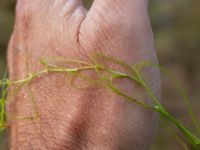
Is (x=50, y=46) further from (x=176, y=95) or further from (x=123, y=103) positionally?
(x=176, y=95)

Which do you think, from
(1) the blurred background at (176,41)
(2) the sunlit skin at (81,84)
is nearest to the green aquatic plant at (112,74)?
(2) the sunlit skin at (81,84)

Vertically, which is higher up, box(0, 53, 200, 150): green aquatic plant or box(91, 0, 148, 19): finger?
box(91, 0, 148, 19): finger

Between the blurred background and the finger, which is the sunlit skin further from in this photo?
the blurred background

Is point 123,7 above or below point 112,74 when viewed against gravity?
above

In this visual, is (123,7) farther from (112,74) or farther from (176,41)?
(176,41)

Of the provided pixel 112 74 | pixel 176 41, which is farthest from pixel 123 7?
pixel 176 41

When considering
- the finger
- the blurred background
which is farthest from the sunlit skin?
the blurred background

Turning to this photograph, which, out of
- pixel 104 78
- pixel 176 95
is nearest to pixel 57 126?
pixel 104 78
